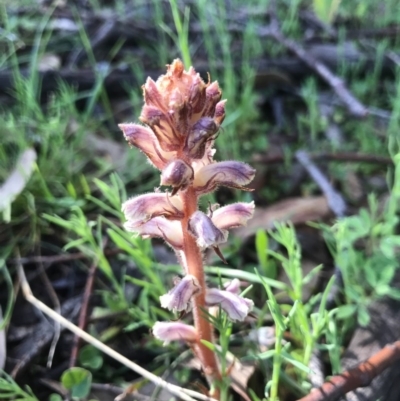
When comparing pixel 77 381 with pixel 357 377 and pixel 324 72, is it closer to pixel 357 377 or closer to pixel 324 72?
pixel 357 377

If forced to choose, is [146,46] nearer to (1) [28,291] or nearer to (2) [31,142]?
(2) [31,142]

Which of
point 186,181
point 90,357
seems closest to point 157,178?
point 90,357

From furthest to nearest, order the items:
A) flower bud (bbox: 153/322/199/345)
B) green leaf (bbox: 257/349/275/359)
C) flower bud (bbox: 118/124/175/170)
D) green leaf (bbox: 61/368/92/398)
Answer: green leaf (bbox: 61/368/92/398)
flower bud (bbox: 153/322/199/345)
green leaf (bbox: 257/349/275/359)
flower bud (bbox: 118/124/175/170)

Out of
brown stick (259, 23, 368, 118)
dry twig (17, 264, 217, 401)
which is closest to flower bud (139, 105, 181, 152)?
dry twig (17, 264, 217, 401)

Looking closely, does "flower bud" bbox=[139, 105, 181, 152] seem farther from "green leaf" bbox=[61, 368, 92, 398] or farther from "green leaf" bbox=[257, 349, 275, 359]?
"green leaf" bbox=[61, 368, 92, 398]

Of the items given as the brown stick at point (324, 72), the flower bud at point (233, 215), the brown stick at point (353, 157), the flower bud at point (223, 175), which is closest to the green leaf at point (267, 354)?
the flower bud at point (233, 215)

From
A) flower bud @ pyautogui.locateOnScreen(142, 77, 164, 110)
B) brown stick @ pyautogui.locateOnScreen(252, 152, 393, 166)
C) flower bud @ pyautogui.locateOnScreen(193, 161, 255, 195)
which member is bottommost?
brown stick @ pyautogui.locateOnScreen(252, 152, 393, 166)

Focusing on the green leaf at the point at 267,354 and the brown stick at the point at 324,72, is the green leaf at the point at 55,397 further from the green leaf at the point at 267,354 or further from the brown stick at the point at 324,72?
the brown stick at the point at 324,72
